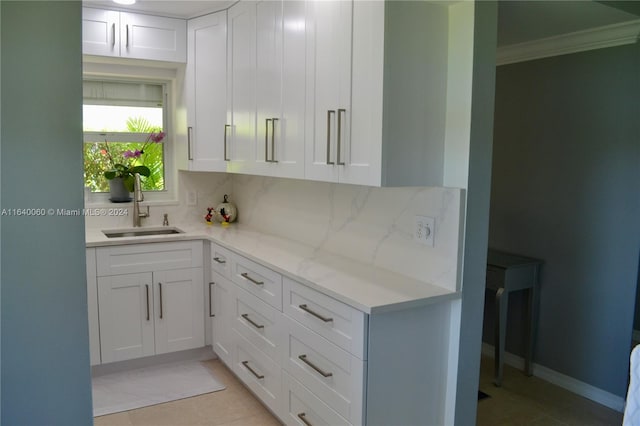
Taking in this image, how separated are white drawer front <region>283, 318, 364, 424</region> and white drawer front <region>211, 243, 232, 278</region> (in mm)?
862

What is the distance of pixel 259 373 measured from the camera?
2.76 metres

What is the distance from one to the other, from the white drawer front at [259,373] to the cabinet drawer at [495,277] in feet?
4.80

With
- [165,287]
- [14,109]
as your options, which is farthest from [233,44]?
[14,109]

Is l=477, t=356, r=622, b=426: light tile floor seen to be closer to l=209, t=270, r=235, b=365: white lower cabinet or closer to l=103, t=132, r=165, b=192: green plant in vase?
l=209, t=270, r=235, b=365: white lower cabinet

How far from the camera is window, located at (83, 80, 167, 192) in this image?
3.68m

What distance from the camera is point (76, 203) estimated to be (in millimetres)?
1202

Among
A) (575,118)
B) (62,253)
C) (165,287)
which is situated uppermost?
(575,118)

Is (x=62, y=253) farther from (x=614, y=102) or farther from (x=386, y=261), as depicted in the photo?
(x=614, y=102)

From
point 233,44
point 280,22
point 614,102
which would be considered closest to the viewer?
point 280,22

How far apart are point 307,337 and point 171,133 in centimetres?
237

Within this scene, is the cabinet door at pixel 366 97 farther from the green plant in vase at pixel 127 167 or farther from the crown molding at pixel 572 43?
the green plant in vase at pixel 127 167

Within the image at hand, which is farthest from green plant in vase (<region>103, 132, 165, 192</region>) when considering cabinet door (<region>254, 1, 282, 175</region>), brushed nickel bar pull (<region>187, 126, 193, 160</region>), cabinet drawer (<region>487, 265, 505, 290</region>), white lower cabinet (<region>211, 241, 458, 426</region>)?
cabinet drawer (<region>487, 265, 505, 290</region>)

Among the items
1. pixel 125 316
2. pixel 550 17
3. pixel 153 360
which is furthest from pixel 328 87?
pixel 153 360

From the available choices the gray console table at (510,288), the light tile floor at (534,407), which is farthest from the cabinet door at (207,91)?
the light tile floor at (534,407)
